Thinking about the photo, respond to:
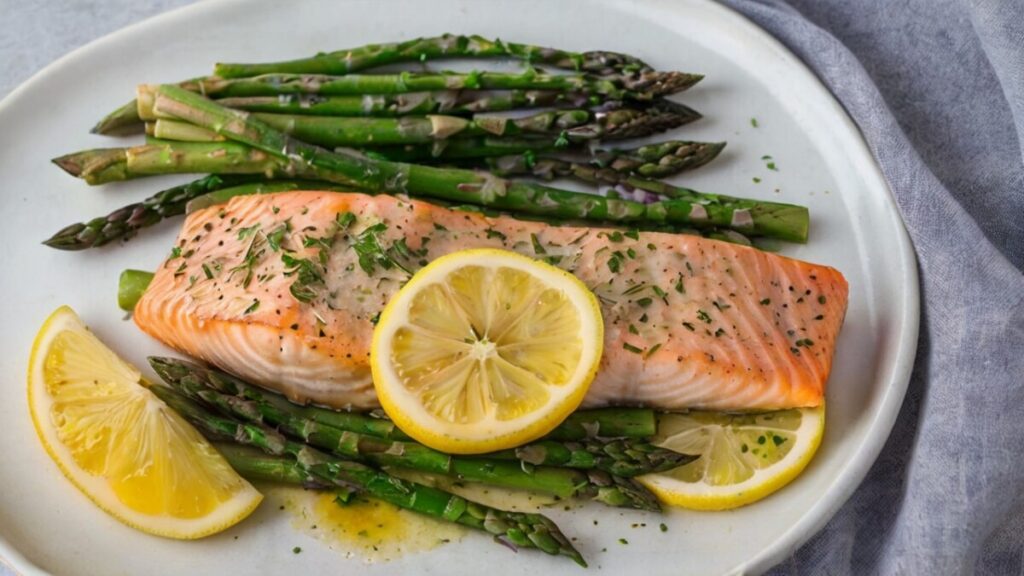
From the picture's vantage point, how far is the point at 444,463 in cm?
452

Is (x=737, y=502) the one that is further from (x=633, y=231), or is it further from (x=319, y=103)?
(x=319, y=103)

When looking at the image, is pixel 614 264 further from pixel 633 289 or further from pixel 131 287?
pixel 131 287

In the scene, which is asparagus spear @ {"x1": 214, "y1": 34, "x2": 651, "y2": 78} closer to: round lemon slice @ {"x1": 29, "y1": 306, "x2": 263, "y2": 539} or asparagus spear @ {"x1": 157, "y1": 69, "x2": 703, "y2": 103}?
asparagus spear @ {"x1": 157, "y1": 69, "x2": 703, "y2": 103}

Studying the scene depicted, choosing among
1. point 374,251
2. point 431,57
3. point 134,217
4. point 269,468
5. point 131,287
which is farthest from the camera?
point 431,57

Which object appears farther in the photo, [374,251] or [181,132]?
[181,132]

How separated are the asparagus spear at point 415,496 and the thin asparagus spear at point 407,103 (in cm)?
166

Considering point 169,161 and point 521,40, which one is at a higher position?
point 521,40

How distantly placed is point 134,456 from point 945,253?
134 inches

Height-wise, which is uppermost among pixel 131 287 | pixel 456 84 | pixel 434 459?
pixel 456 84

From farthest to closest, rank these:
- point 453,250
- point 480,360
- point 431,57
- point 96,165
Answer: point 431,57 < point 96,165 < point 453,250 < point 480,360

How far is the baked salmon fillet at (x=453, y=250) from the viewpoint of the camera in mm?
4539

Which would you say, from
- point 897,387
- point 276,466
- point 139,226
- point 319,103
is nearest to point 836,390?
point 897,387

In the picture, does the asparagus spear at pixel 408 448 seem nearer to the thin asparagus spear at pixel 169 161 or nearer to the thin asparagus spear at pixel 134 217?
the thin asparagus spear at pixel 134 217

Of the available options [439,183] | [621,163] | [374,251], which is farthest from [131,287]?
[621,163]
